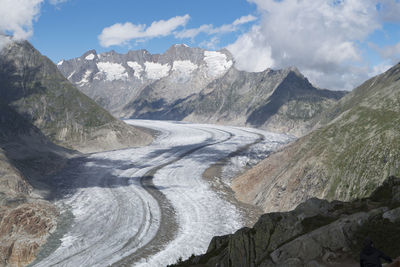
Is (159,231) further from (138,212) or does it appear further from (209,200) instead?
(209,200)

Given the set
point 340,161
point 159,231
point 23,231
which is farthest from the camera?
point 159,231

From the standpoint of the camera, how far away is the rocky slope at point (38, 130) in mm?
43719

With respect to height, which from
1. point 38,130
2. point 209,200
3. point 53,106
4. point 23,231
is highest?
point 53,106

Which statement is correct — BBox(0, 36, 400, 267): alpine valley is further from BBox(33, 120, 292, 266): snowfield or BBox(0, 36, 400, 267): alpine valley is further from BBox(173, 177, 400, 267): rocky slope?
BBox(33, 120, 292, 266): snowfield

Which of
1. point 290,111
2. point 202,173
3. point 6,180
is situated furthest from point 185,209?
point 290,111

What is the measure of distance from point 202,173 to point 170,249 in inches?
1210

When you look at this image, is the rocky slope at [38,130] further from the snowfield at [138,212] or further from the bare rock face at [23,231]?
the snowfield at [138,212]

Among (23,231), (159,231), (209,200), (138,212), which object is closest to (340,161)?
(209,200)

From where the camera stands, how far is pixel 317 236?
1413cm

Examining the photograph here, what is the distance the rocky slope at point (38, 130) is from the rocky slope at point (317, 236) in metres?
26.1

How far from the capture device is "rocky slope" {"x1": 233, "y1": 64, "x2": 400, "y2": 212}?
100 feet

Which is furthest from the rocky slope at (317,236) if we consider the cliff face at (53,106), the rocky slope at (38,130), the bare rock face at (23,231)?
the cliff face at (53,106)

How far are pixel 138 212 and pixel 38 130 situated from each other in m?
53.0

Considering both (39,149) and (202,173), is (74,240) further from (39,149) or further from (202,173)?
(39,149)
